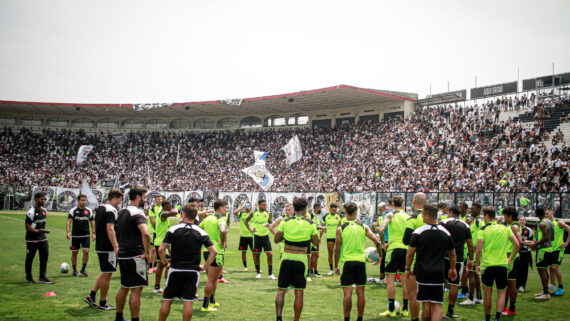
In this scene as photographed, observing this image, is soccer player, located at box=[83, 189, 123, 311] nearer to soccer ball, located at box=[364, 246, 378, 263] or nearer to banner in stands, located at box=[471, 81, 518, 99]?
soccer ball, located at box=[364, 246, 378, 263]

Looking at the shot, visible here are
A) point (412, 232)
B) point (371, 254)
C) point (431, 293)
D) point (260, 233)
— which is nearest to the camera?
point (431, 293)

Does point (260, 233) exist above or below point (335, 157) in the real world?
below

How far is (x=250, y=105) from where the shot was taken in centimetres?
4734

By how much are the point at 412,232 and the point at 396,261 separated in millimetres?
1136

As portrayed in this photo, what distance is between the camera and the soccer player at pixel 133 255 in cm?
672

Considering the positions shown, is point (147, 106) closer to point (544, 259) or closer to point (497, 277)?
point (544, 259)

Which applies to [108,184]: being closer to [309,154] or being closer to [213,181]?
[213,181]

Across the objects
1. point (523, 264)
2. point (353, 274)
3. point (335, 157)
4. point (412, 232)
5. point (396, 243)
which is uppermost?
point (335, 157)

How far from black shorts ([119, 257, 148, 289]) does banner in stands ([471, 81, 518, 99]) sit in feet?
148

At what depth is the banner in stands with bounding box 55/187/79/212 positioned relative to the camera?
4059cm

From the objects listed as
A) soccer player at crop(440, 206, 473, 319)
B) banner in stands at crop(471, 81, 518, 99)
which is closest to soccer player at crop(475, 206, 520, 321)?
soccer player at crop(440, 206, 473, 319)

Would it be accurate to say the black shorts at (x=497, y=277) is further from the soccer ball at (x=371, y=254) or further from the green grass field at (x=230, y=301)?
the soccer ball at (x=371, y=254)

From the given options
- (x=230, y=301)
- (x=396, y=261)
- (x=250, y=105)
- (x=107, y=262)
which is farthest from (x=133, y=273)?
(x=250, y=105)

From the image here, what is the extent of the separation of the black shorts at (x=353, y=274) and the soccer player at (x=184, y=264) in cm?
246
